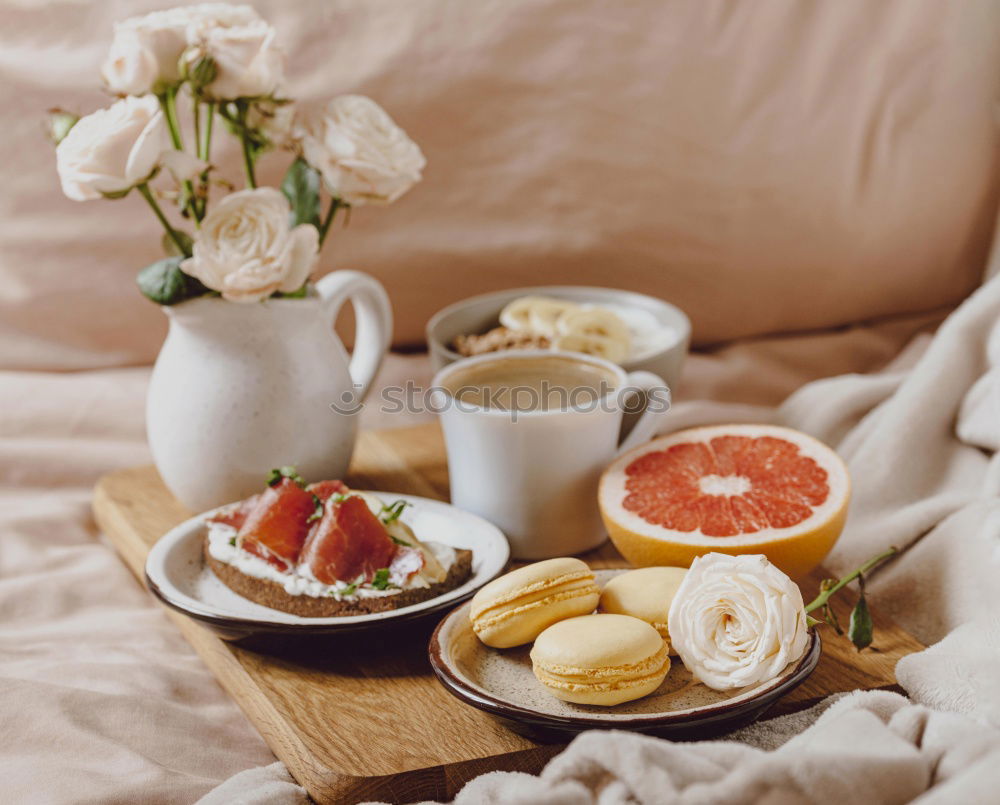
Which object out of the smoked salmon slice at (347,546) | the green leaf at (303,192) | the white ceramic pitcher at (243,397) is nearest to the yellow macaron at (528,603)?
the smoked salmon slice at (347,546)

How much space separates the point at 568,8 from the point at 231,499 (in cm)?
83

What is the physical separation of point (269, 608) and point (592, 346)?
21.2 inches

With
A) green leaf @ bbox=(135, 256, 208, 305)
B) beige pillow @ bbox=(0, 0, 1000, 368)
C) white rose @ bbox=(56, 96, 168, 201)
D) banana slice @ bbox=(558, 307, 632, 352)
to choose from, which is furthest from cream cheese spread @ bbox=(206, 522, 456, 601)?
beige pillow @ bbox=(0, 0, 1000, 368)

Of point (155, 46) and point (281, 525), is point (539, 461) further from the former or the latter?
point (155, 46)

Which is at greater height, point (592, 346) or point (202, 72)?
point (202, 72)

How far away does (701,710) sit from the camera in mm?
803

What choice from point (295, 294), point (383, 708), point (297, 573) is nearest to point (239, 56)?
point (295, 294)

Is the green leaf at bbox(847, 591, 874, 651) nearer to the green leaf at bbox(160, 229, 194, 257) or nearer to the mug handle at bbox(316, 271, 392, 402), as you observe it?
the mug handle at bbox(316, 271, 392, 402)

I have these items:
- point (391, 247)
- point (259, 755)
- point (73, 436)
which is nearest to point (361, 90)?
point (391, 247)

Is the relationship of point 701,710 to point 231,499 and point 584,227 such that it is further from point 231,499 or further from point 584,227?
point 584,227

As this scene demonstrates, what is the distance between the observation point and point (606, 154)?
5.38 feet

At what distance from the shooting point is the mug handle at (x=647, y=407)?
1.18 metres

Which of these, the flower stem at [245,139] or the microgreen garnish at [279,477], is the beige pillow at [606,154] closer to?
the flower stem at [245,139]

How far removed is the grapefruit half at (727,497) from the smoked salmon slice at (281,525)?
0.27 m
